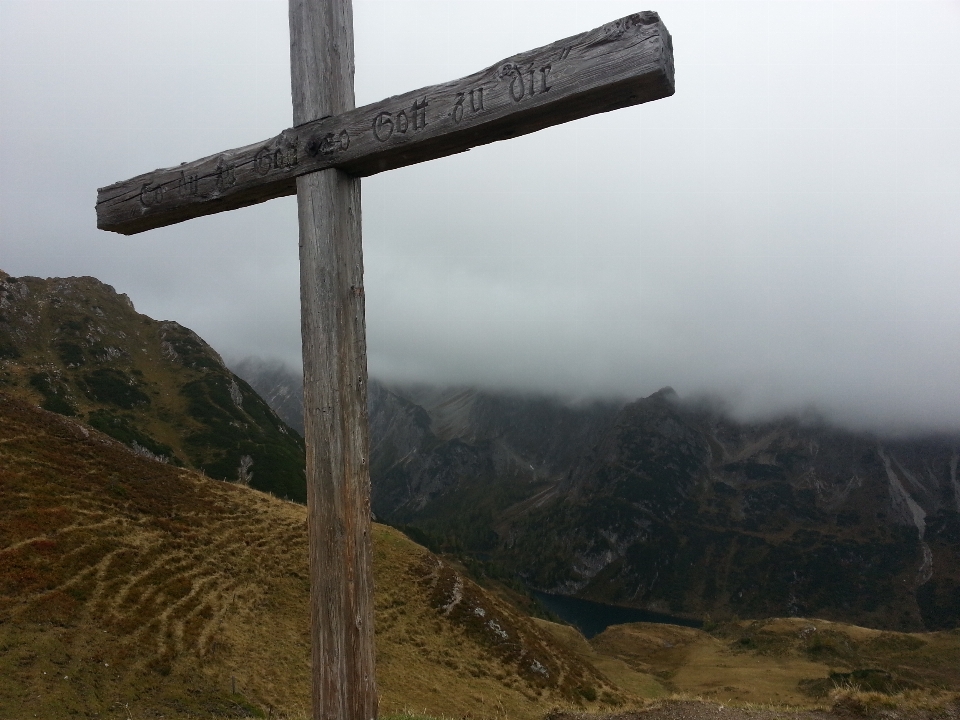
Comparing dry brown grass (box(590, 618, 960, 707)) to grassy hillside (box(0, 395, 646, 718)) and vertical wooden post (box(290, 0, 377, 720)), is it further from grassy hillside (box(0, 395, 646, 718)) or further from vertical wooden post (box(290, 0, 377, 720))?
vertical wooden post (box(290, 0, 377, 720))

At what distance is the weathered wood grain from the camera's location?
3404mm

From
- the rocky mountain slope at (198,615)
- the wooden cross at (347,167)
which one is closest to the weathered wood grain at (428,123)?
the wooden cross at (347,167)

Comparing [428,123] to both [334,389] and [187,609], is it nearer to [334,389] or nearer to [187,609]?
[334,389]

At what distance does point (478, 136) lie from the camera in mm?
4020

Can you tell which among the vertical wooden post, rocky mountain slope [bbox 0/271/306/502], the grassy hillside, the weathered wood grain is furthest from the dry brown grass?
rocky mountain slope [bbox 0/271/306/502]

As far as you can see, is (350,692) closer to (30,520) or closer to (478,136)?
(478,136)

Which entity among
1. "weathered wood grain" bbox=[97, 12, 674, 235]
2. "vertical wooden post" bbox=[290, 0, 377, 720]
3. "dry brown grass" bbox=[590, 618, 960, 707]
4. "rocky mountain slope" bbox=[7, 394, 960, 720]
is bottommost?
→ "dry brown grass" bbox=[590, 618, 960, 707]

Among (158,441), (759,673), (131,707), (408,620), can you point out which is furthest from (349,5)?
(158,441)

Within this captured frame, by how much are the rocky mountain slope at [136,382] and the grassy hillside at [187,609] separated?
68408 mm

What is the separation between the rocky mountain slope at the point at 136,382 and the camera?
112m

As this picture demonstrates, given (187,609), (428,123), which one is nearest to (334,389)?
(428,123)

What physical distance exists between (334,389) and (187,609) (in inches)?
1097

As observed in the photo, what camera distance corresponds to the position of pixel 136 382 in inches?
5217

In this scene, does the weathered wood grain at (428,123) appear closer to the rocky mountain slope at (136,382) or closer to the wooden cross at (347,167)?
the wooden cross at (347,167)
